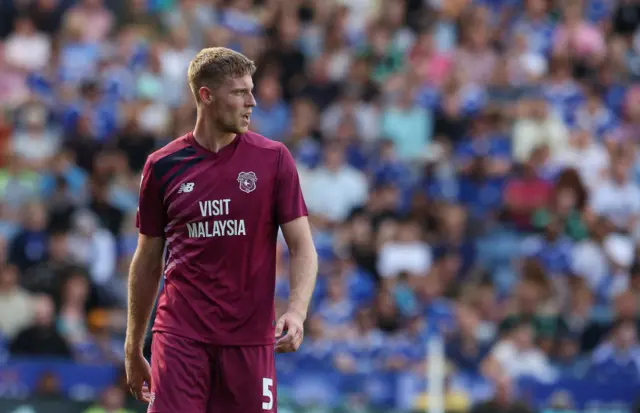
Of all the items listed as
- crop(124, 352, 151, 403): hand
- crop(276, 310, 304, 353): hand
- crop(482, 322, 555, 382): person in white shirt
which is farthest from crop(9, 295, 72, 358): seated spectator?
crop(276, 310, 304, 353): hand

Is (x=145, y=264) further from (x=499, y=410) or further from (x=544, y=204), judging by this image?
(x=544, y=204)

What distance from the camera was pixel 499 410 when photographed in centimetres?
1232

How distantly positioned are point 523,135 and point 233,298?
425 inches

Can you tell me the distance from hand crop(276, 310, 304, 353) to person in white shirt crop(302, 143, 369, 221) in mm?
9532

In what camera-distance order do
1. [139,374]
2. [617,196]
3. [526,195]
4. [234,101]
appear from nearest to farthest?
[234,101], [139,374], [526,195], [617,196]

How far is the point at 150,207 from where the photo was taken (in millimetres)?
6793

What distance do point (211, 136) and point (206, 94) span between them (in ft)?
0.72

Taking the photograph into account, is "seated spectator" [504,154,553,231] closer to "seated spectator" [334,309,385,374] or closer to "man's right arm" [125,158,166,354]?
"seated spectator" [334,309,385,374]

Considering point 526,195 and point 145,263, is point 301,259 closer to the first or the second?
point 145,263

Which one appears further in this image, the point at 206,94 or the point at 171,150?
the point at 171,150

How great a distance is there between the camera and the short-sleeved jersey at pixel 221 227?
6.65 metres

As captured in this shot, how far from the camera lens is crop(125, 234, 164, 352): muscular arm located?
6852mm

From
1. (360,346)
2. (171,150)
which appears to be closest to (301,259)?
(171,150)

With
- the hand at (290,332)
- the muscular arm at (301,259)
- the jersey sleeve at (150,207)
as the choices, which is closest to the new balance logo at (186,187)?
the jersey sleeve at (150,207)
